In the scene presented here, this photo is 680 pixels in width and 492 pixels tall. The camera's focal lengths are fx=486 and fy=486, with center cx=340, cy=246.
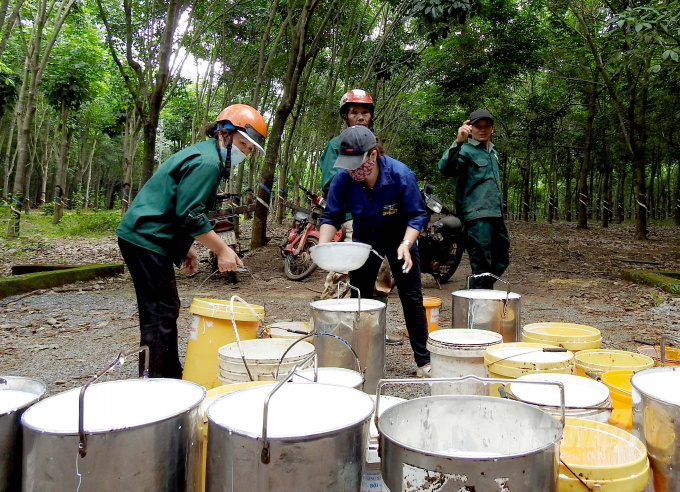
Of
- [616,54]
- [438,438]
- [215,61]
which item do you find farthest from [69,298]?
[215,61]

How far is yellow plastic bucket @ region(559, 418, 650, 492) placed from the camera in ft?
4.52

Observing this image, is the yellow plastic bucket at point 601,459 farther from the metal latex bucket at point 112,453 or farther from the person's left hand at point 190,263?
the person's left hand at point 190,263

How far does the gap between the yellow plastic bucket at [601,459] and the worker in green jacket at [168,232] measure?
1946 millimetres

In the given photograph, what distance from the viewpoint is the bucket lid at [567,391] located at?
6.26ft

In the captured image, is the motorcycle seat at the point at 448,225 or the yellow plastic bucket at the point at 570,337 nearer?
the yellow plastic bucket at the point at 570,337

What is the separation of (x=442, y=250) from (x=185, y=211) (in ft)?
18.5

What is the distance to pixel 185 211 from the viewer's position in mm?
2701

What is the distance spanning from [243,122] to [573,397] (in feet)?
7.74

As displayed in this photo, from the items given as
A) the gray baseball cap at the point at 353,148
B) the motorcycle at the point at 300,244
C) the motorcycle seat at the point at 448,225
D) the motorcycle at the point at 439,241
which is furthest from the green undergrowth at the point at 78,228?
the gray baseball cap at the point at 353,148

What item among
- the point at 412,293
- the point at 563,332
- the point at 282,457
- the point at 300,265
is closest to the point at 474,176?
the point at 412,293

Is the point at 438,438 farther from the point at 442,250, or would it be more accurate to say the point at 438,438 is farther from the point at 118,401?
the point at 442,250

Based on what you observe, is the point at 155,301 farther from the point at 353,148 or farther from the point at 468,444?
the point at 468,444

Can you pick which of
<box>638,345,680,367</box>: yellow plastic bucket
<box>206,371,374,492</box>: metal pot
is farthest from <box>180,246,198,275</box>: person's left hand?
<box>638,345,680,367</box>: yellow plastic bucket

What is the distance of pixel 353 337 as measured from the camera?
284 cm
